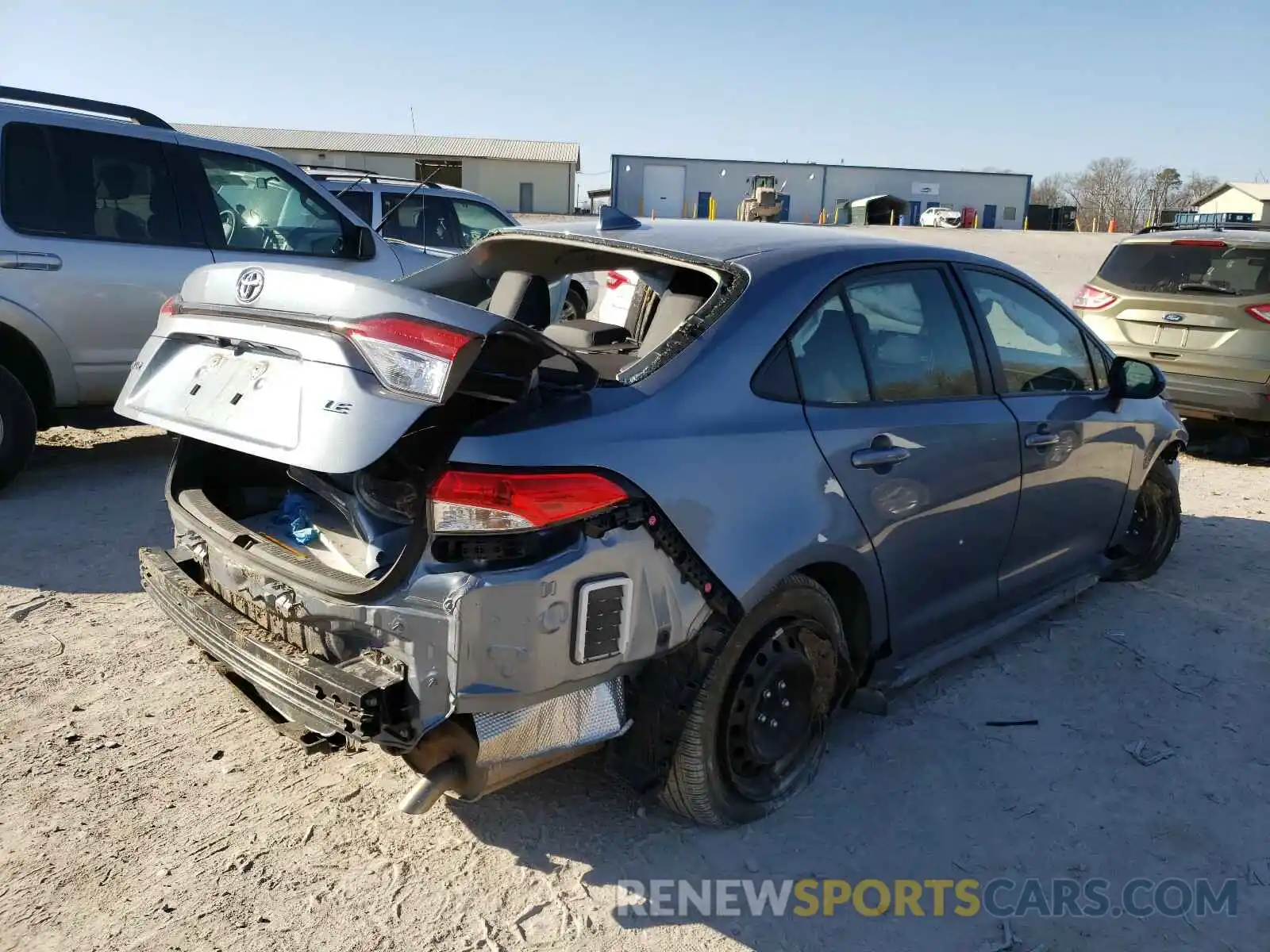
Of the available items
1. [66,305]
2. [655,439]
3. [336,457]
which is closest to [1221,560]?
[655,439]

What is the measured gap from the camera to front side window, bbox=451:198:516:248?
999 cm

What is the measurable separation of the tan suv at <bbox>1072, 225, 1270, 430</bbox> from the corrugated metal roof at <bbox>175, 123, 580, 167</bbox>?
46.8m

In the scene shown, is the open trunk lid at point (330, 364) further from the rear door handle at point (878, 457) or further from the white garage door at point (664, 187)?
the white garage door at point (664, 187)

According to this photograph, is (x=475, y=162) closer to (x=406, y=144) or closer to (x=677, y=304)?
(x=406, y=144)

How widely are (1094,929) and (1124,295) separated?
6845mm

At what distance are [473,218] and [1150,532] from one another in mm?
7258

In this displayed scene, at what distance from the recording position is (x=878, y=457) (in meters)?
3.01

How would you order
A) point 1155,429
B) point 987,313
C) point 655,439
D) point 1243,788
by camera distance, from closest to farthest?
point 655,439 < point 1243,788 < point 987,313 < point 1155,429

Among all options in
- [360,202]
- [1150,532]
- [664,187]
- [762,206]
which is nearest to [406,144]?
[664,187]

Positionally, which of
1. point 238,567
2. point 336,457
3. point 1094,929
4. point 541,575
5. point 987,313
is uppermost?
point 987,313

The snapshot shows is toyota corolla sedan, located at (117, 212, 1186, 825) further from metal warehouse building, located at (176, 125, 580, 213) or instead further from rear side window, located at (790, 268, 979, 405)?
metal warehouse building, located at (176, 125, 580, 213)

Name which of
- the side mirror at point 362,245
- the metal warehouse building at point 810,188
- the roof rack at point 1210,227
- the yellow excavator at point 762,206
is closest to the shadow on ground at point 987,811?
the side mirror at point 362,245

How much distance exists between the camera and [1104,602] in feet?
15.8

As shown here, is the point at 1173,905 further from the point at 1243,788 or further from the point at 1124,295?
the point at 1124,295
